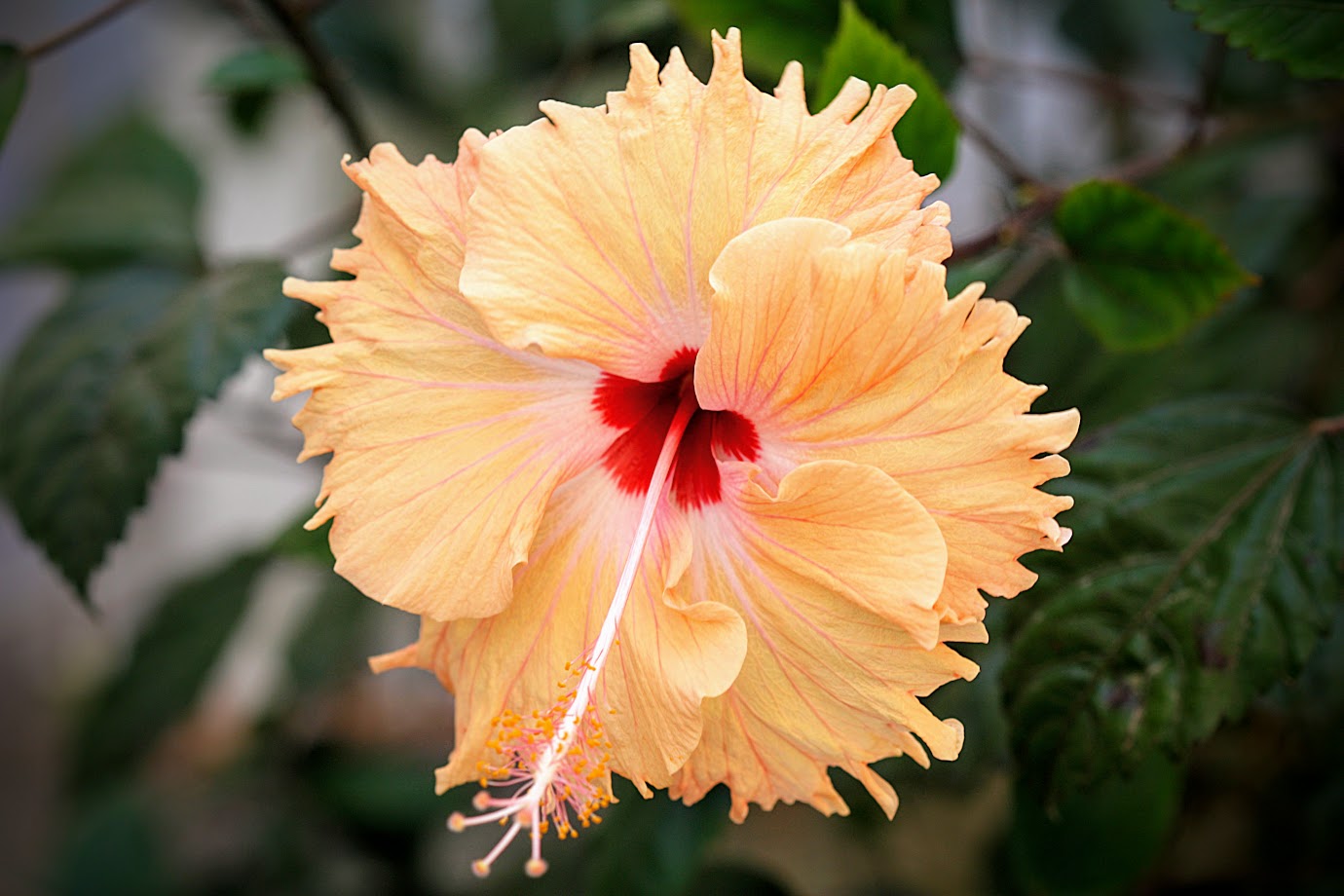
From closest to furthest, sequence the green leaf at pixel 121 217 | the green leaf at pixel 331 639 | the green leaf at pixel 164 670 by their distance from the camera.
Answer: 1. the green leaf at pixel 121 217
2. the green leaf at pixel 164 670
3. the green leaf at pixel 331 639

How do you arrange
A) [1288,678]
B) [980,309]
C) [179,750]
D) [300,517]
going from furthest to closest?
[179,750]
[300,517]
[1288,678]
[980,309]

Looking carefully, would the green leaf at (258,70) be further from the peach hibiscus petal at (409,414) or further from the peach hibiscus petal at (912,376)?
the peach hibiscus petal at (912,376)

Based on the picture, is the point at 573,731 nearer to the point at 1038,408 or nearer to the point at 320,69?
the point at 1038,408

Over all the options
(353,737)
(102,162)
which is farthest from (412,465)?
(353,737)

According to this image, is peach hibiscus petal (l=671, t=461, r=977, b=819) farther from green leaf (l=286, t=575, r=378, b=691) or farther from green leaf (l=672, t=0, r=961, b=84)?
green leaf (l=286, t=575, r=378, b=691)

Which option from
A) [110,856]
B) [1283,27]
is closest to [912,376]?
[1283,27]

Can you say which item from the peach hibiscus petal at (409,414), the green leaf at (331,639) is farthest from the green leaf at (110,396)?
the green leaf at (331,639)

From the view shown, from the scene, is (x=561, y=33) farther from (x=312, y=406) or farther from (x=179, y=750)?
(x=179, y=750)
